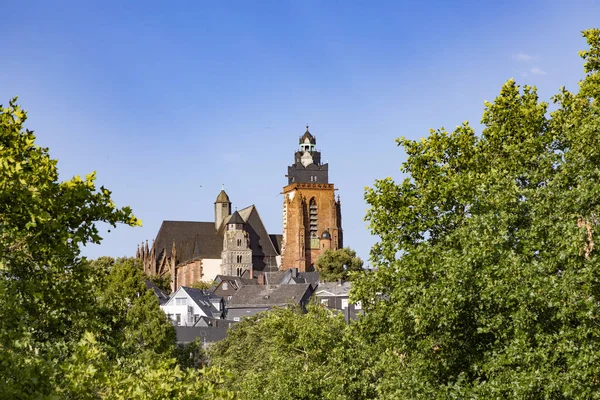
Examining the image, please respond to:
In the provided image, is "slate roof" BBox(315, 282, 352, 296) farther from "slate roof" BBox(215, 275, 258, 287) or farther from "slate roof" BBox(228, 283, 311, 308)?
"slate roof" BBox(215, 275, 258, 287)

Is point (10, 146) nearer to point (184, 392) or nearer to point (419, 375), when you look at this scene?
point (184, 392)

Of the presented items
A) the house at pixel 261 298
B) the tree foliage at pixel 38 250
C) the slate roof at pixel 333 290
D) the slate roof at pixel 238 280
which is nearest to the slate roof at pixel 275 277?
the slate roof at pixel 238 280

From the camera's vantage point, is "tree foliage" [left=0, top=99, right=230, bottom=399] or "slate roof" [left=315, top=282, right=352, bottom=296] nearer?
"tree foliage" [left=0, top=99, right=230, bottom=399]

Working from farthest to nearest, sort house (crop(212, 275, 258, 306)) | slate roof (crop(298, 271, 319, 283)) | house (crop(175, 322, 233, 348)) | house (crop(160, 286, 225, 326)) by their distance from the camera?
slate roof (crop(298, 271, 319, 283))
house (crop(212, 275, 258, 306))
house (crop(160, 286, 225, 326))
house (crop(175, 322, 233, 348))

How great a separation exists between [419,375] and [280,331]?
82.6ft

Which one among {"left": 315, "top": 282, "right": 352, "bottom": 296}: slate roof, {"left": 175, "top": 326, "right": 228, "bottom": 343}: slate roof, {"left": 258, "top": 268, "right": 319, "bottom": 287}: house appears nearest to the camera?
{"left": 175, "top": 326, "right": 228, "bottom": 343}: slate roof

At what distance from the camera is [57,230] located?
62.0ft

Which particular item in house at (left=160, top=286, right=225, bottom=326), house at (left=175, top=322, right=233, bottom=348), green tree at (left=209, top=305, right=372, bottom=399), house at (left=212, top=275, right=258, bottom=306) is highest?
house at (left=212, top=275, right=258, bottom=306)

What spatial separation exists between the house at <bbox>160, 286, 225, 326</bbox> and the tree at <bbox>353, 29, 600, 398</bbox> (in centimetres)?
11158

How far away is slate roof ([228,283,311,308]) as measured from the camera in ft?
468

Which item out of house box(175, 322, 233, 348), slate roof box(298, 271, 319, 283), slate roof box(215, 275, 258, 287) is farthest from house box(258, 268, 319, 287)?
house box(175, 322, 233, 348)

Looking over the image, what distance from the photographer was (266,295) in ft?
491

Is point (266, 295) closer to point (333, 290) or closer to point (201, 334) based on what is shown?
point (333, 290)

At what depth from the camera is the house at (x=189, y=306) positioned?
483 feet
